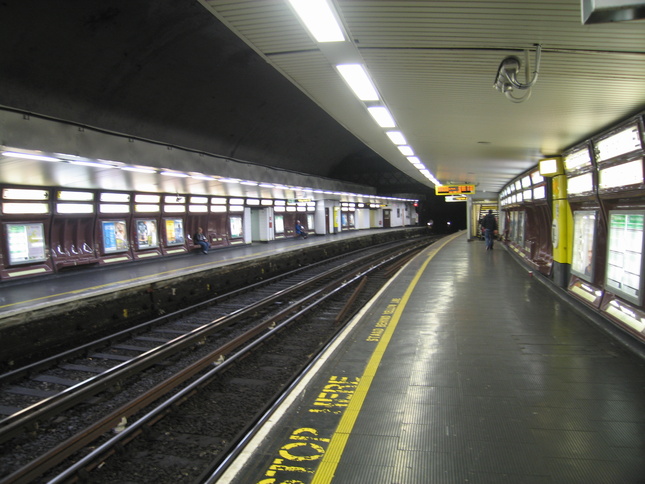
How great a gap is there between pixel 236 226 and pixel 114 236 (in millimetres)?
7361

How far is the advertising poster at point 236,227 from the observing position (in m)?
20.4

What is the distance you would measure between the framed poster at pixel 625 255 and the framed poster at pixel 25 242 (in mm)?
12225

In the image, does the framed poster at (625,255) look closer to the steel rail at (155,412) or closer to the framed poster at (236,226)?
the steel rail at (155,412)

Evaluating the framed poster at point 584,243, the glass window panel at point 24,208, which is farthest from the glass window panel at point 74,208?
the framed poster at point 584,243

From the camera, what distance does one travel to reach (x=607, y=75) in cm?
352

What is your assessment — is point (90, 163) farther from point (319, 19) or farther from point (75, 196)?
point (319, 19)

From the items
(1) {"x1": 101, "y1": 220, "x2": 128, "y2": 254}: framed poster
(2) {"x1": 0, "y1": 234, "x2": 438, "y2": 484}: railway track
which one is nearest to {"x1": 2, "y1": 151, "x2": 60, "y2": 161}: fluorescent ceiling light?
(2) {"x1": 0, "y1": 234, "x2": 438, "y2": 484}: railway track

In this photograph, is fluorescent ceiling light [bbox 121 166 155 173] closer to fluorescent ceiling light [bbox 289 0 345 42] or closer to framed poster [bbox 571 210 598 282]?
fluorescent ceiling light [bbox 289 0 345 42]

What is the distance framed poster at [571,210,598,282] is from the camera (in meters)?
6.46

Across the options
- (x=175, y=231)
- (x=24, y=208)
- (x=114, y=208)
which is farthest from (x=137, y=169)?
(x=175, y=231)

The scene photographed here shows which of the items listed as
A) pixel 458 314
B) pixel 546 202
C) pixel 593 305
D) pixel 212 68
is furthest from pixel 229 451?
pixel 212 68

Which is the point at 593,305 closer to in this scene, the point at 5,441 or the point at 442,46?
the point at 442,46

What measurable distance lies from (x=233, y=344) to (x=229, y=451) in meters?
3.00

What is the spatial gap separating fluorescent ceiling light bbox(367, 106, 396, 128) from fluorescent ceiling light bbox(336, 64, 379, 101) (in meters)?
0.49
